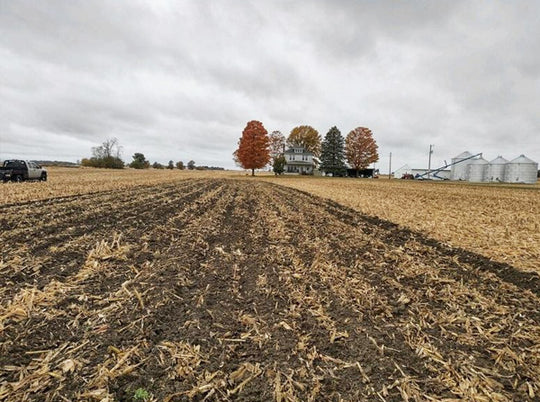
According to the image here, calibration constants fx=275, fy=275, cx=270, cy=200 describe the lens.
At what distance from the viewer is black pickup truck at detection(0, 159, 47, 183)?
23.5 metres

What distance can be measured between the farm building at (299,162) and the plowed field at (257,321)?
7017cm

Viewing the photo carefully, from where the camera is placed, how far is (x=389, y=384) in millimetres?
2691

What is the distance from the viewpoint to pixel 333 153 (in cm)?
6738

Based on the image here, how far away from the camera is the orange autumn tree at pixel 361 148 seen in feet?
230

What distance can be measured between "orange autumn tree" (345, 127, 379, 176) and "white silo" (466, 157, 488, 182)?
25.1m

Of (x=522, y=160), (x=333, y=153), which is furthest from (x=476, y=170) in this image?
(x=333, y=153)

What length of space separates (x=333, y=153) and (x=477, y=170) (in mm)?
37423

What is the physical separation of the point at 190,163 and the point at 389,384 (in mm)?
142754

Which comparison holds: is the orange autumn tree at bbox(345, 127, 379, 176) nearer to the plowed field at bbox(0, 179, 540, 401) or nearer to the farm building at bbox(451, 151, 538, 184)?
the farm building at bbox(451, 151, 538, 184)

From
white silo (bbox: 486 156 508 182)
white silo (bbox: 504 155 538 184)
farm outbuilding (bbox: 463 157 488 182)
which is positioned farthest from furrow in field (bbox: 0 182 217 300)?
farm outbuilding (bbox: 463 157 488 182)

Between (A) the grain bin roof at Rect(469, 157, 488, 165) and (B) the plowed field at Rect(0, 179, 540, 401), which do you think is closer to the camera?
(B) the plowed field at Rect(0, 179, 540, 401)

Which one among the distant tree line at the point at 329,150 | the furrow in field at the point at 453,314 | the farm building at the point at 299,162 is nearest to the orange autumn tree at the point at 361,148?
the distant tree line at the point at 329,150

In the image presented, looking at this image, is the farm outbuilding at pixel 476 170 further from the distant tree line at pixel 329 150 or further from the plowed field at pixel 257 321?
the plowed field at pixel 257 321

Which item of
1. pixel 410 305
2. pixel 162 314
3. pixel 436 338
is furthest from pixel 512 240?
pixel 162 314
